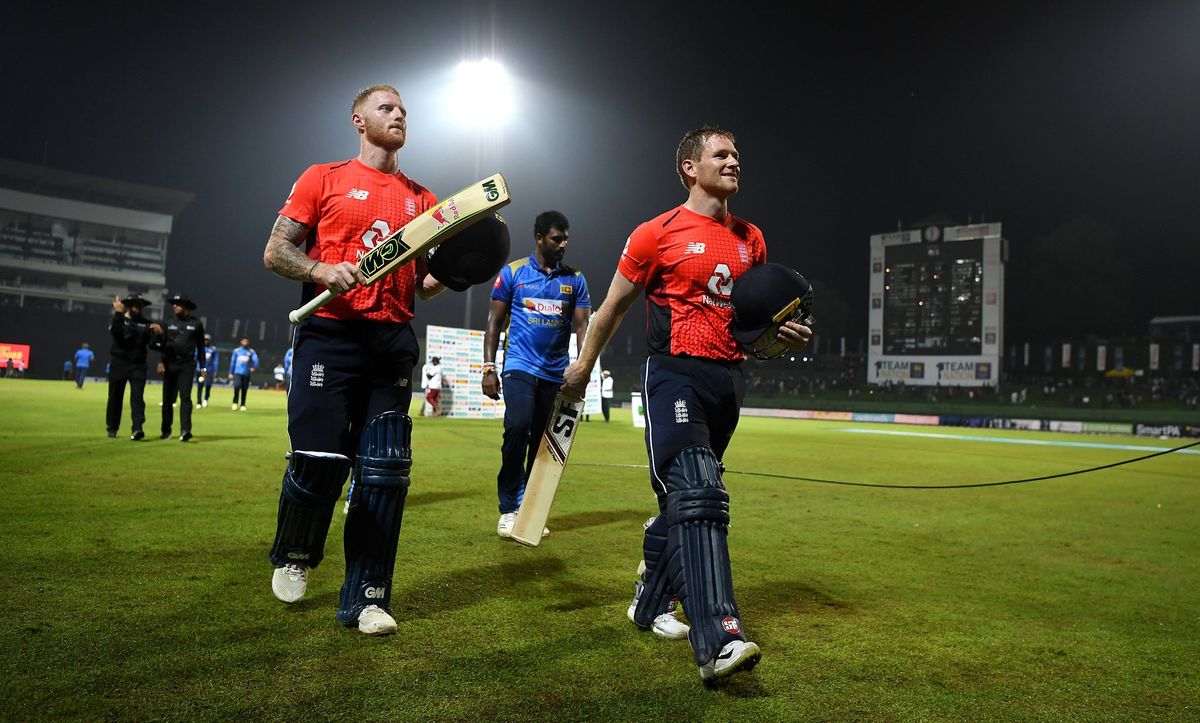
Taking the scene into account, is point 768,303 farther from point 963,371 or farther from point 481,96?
point 963,371

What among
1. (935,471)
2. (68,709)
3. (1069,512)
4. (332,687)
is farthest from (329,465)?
(935,471)

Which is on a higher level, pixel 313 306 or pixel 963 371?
pixel 963 371

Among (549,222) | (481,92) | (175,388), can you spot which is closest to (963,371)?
(481,92)

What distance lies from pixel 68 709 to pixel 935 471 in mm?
12959

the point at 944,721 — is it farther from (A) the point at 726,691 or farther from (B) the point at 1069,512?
(B) the point at 1069,512

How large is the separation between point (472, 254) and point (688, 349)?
3.79 feet

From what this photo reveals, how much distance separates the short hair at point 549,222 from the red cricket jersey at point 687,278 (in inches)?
124

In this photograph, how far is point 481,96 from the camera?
32.8 m

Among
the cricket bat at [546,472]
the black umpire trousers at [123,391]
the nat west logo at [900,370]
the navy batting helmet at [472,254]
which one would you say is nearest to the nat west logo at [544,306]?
the cricket bat at [546,472]

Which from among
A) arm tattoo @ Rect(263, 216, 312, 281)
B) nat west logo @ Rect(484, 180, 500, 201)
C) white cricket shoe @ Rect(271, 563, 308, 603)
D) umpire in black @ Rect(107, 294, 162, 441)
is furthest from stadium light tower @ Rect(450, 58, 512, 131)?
white cricket shoe @ Rect(271, 563, 308, 603)

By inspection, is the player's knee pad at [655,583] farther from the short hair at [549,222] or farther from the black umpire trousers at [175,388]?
the black umpire trousers at [175,388]

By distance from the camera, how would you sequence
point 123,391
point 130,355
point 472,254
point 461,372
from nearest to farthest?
1. point 472,254
2. point 130,355
3. point 123,391
4. point 461,372

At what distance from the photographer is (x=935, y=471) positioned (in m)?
13.0

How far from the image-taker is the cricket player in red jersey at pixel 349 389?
11.3 feet
